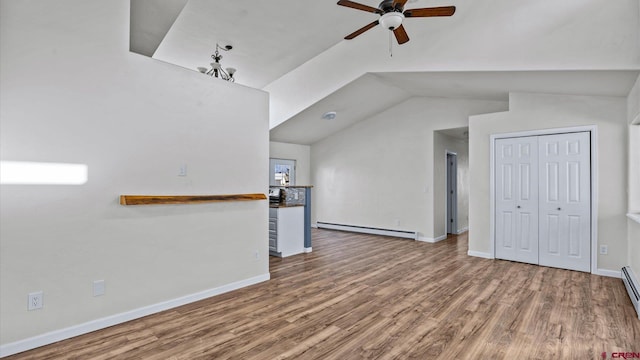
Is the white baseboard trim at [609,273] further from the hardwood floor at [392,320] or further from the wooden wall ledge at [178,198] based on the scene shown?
the wooden wall ledge at [178,198]

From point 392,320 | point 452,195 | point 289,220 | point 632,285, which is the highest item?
point 452,195

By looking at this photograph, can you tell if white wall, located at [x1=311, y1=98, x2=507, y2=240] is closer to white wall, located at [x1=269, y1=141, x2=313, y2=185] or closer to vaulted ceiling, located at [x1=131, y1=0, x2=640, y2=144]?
white wall, located at [x1=269, y1=141, x2=313, y2=185]

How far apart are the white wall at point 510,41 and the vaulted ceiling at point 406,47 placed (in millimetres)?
10

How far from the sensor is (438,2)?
406 cm

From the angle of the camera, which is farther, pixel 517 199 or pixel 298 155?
pixel 298 155

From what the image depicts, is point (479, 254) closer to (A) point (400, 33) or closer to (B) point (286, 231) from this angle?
(B) point (286, 231)

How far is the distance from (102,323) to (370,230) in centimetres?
579

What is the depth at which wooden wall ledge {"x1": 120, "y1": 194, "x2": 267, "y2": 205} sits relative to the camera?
Answer: 2.92m

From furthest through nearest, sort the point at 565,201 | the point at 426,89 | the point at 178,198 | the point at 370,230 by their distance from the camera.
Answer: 1. the point at 370,230
2. the point at 426,89
3. the point at 565,201
4. the point at 178,198

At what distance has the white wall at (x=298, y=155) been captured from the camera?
7.97m

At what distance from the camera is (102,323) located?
2.79 meters

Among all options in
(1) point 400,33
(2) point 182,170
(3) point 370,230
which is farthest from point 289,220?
(1) point 400,33

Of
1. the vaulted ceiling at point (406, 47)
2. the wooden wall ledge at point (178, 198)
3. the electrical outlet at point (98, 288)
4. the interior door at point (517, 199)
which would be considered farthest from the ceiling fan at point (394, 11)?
the electrical outlet at point (98, 288)

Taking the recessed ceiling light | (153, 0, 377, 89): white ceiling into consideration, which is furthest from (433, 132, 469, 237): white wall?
(153, 0, 377, 89): white ceiling
